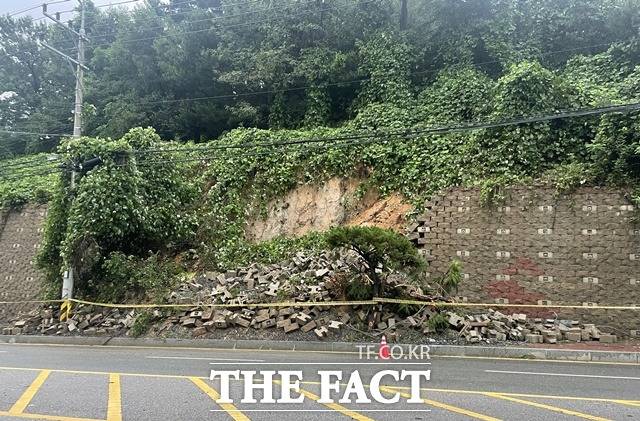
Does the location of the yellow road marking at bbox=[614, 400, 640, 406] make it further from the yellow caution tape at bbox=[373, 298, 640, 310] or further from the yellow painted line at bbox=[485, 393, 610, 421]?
the yellow caution tape at bbox=[373, 298, 640, 310]

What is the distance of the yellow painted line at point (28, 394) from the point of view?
634cm

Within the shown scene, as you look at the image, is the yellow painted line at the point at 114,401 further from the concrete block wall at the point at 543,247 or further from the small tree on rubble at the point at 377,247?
the concrete block wall at the point at 543,247

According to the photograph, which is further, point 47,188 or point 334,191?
point 47,188

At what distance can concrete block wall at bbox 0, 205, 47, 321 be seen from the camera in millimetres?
22016

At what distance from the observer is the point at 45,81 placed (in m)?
37.3

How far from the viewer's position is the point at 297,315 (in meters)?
13.8

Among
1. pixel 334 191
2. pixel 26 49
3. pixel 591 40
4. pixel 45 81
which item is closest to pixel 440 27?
pixel 591 40

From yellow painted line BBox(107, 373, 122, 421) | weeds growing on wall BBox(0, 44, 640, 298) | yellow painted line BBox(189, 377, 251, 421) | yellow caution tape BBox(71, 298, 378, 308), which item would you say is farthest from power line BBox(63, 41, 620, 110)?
yellow painted line BBox(107, 373, 122, 421)

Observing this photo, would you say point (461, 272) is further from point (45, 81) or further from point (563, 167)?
point (45, 81)

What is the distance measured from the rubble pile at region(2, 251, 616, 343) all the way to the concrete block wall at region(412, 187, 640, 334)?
2.65ft

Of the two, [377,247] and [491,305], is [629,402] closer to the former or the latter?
[377,247]

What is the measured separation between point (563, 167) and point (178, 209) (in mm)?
13488

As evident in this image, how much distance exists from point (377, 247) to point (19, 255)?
18.0 meters

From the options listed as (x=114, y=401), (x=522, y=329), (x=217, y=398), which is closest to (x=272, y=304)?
(x=522, y=329)
